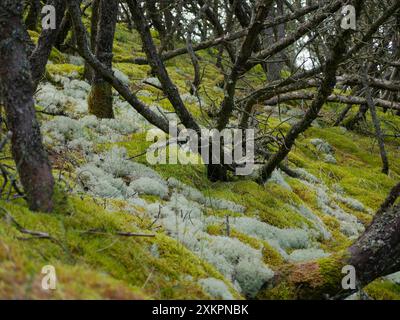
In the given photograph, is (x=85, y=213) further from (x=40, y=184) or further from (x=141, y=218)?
(x=141, y=218)

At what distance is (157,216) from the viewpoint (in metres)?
6.29

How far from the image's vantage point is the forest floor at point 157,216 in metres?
3.76

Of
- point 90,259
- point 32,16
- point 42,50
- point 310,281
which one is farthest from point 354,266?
point 32,16

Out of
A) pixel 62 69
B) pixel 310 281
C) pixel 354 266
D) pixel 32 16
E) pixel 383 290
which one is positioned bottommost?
pixel 383 290

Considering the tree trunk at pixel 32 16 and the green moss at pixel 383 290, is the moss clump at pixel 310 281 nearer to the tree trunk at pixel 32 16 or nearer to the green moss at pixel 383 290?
the green moss at pixel 383 290

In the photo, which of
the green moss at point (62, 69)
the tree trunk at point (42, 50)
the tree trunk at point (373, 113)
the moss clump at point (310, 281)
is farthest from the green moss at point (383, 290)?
the green moss at point (62, 69)

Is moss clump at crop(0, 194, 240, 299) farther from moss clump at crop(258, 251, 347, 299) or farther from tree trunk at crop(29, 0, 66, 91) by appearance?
tree trunk at crop(29, 0, 66, 91)

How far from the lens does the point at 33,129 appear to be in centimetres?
411

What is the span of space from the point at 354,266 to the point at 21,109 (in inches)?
155

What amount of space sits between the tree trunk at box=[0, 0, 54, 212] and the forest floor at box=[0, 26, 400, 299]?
0.24m

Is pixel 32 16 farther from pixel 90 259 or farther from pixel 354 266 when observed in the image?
pixel 354 266

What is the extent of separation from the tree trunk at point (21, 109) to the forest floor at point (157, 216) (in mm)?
243
